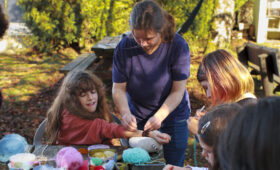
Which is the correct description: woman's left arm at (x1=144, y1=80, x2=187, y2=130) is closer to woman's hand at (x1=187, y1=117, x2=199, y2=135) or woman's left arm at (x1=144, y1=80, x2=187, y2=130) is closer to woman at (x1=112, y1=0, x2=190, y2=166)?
woman at (x1=112, y1=0, x2=190, y2=166)

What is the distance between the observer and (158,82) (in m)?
2.12

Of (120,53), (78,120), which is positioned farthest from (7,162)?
(120,53)

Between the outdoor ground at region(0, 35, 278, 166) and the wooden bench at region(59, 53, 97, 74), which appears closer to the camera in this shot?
the outdoor ground at region(0, 35, 278, 166)

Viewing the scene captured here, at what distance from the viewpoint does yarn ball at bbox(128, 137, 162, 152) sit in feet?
5.88

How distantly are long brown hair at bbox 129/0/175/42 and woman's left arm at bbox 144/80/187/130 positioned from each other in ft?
1.30

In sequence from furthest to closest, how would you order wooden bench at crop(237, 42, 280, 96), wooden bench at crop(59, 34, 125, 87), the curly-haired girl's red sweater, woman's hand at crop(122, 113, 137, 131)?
1. wooden bench at crop(59, 34, 125, 87)
2. wooden bench at crop(237, 42, 280, 96)
3. the curly-haired girl's red sweater
4. woman's hand at crop(122, 113, 137, 131)

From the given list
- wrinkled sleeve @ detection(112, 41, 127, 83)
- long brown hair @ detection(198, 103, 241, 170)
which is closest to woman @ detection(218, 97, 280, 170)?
long brown hair @ detection(198, 103, 241, 170)

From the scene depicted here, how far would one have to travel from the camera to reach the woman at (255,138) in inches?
27.0

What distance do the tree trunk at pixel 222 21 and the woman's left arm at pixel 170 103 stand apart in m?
5.01

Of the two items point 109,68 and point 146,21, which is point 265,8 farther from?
point 146,21

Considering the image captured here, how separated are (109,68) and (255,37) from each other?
7.03 m

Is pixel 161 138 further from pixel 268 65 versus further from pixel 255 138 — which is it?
pixel 268 65

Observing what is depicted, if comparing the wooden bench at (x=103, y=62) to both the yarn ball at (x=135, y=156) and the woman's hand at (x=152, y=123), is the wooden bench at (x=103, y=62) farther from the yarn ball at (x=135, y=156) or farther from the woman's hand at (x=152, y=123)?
the yarn ball at (x=135, y=156)

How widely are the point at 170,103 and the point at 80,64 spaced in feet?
12.6
